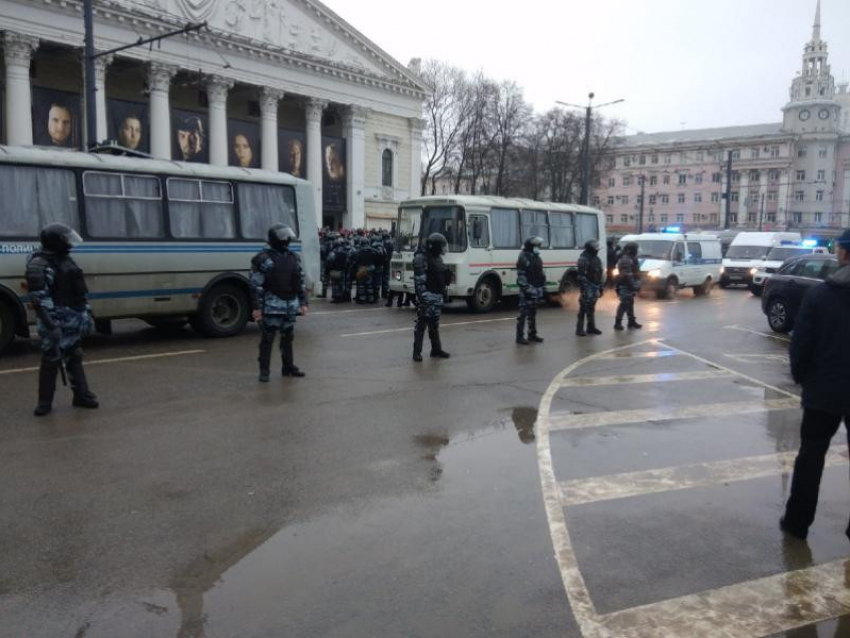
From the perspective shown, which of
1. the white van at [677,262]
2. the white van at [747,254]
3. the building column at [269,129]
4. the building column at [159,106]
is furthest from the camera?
the building column at [269,129]

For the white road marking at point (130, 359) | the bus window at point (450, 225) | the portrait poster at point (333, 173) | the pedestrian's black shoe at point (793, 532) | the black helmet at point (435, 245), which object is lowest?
the pedestrian's black shoe at point (793, 532)

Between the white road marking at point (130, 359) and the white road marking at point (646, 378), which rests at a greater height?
the white road marking at point (130, 359)

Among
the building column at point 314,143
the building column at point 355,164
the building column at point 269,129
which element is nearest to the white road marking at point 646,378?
the building column at point 269,129

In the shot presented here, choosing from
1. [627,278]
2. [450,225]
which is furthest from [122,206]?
[627,278]

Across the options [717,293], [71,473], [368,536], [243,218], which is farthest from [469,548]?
[717,293]

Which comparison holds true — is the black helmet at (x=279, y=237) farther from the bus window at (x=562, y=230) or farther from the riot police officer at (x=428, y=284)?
the bus window at (x=562, y=230)

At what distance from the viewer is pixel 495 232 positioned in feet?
60.3

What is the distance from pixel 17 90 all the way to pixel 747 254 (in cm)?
3456

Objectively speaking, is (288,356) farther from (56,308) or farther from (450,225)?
(450,225)

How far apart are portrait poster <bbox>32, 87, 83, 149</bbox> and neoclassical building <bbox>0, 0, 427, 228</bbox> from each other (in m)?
0.05

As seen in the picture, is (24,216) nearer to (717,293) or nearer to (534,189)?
(717,293)

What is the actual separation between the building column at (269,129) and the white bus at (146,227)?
34.7m

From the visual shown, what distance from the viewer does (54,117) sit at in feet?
121

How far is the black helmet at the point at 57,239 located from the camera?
23.6ft
